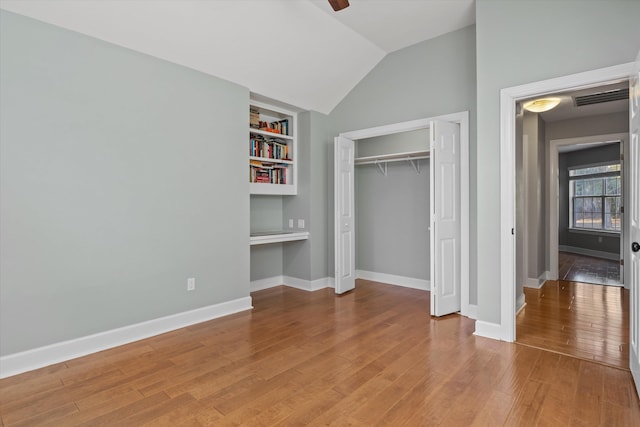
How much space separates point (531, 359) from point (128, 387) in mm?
3004

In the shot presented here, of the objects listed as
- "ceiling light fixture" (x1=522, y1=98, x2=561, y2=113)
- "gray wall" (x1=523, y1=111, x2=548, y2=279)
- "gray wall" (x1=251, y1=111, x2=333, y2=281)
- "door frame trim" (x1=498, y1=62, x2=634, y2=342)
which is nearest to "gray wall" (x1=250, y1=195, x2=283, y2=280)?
"gray wall" (x1=251, y1=111, x2=333, y2=281)

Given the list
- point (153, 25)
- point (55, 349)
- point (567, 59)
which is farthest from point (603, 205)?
point (55, 349)

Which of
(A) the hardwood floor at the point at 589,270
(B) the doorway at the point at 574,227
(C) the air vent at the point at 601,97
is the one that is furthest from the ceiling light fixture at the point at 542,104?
(A) the hardwood floor at the point at 589,270

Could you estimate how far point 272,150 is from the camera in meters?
4.81

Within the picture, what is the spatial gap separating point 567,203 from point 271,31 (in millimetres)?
8585

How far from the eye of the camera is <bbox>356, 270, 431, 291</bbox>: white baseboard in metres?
4.82

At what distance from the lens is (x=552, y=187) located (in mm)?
5562

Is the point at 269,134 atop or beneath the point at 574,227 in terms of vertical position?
atop

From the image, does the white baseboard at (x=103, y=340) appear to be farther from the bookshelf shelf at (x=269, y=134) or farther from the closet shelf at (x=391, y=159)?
the closet shelf at (x=391, y=159)

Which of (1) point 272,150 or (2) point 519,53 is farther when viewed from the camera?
(1) point 272,150

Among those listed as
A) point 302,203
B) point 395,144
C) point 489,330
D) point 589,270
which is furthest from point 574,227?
point 302,203

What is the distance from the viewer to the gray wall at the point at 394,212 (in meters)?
4.85

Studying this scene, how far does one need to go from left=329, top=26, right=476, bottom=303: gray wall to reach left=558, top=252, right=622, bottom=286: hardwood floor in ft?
10.1

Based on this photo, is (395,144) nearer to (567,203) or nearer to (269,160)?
(269,160)
